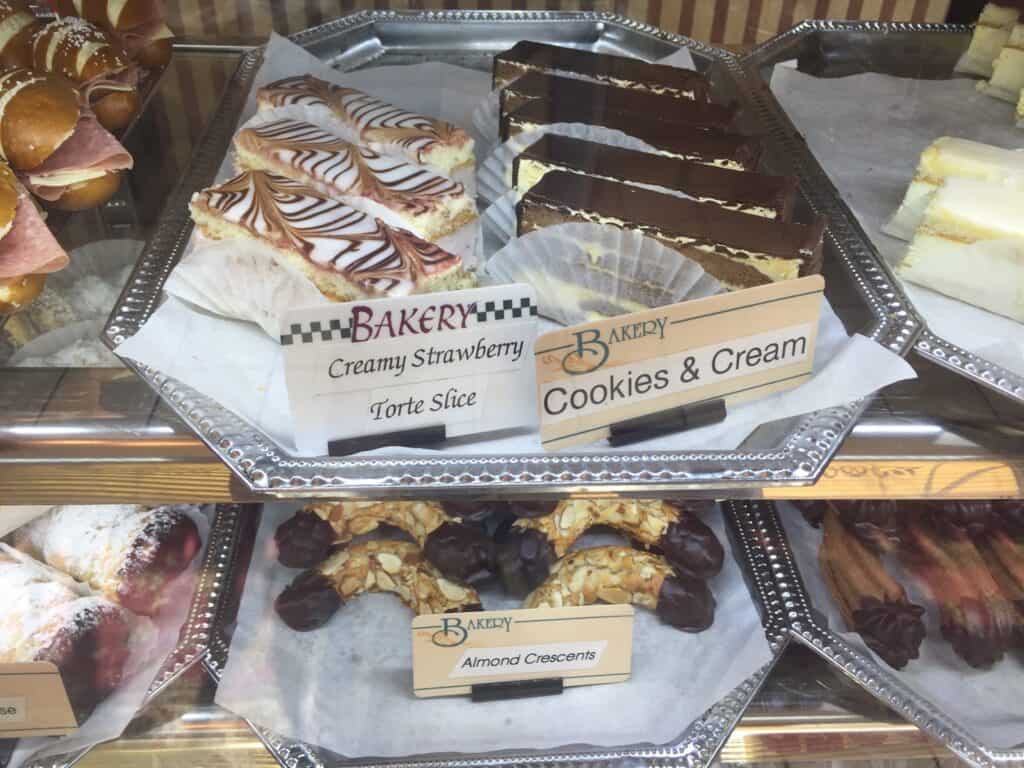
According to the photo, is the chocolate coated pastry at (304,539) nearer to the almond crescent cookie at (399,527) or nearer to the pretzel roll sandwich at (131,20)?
the almond crescent cookie at (399,527)

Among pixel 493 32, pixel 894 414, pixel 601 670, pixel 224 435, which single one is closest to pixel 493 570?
pixel 601 670

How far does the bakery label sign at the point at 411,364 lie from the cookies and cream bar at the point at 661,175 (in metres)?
0.50

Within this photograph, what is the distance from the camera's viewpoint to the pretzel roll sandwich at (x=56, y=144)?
1.31m

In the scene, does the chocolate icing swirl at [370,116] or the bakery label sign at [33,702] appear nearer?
the bakery label sign at [33,702]

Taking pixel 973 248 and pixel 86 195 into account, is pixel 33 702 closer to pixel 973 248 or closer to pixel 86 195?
pixel 86 195

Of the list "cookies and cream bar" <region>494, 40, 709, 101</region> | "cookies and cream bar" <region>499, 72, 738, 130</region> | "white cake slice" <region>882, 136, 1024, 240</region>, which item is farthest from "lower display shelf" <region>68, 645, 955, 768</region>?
"cookies and cream bar" <region>494, 40, 709, 101</region>

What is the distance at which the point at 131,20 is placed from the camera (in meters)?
1.65

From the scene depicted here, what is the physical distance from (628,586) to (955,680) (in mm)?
511

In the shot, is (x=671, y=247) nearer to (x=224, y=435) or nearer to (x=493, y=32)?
(x=224, y=435)

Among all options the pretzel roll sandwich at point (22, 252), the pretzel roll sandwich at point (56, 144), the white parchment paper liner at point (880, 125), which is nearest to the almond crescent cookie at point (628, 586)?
the white parchment paper liner at point (880, 125)

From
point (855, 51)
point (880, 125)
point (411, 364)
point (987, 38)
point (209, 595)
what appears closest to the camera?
point (411, 364)

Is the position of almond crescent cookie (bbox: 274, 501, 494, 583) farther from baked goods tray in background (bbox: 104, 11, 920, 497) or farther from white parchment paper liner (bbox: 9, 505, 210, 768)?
baked goods tray in background (bbox: 104, 11, 920, 497)

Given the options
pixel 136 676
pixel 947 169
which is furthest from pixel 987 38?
pixel 136 676

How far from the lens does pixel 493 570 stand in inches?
55.9
